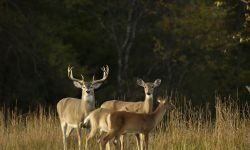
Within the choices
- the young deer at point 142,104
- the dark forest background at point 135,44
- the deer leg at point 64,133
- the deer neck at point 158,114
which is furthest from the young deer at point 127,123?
the dark forest background at point 135,44

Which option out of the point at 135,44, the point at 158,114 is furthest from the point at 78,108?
the point at 135,44

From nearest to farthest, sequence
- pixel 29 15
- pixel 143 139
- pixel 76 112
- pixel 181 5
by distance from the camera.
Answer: pixel 143 139 → pixel 76 112 → pixel 29 15 → pixel 181 5

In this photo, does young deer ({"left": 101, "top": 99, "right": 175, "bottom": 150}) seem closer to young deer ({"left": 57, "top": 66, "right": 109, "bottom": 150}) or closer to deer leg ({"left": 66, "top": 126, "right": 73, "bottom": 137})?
young deer ({"left": 57, "top": 66, "right": 109, "bottom": 150})

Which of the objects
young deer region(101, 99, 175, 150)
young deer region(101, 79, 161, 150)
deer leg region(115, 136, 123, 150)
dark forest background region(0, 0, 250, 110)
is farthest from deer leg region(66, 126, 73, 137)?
dark forest background region(0, 0, 250, 110)

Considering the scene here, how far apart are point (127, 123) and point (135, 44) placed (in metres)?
24.4

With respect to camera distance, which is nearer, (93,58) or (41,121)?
(41,121)

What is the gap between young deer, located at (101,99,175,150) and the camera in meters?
14.6

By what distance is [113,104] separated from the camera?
672 inches

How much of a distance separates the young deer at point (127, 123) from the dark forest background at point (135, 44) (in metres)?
12.0

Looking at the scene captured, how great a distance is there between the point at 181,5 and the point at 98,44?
406 cm

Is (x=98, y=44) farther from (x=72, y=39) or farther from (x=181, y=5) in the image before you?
(x=181, y=5)

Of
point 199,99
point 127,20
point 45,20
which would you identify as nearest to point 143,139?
point 199,99

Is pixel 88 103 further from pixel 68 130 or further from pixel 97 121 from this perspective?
pixel 97 121

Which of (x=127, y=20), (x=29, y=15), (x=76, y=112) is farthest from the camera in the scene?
(x=127, y=20)
